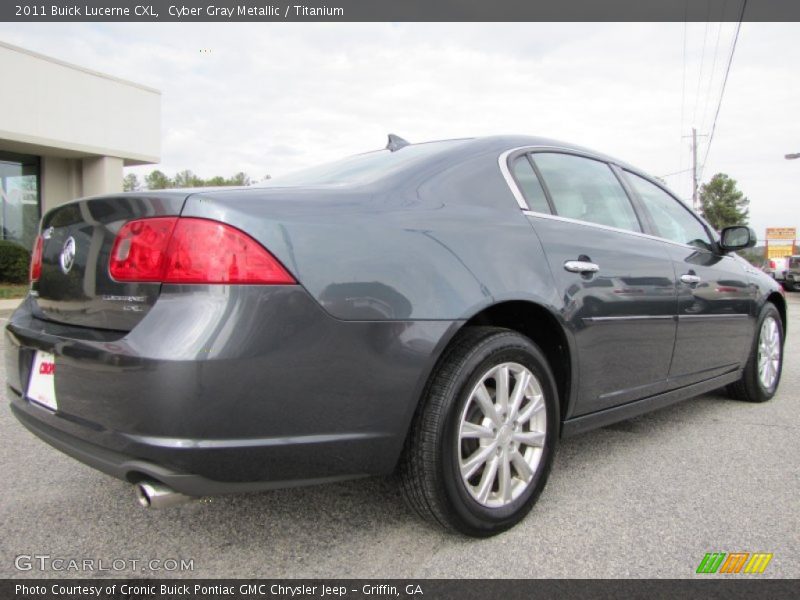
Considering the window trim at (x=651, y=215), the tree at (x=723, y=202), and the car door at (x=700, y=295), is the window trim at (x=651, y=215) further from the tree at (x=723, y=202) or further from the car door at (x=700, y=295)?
the tree at (x=723, y=202)

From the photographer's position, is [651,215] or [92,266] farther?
[651,215]

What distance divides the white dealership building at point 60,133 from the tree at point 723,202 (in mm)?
46186

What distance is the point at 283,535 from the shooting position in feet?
7.19

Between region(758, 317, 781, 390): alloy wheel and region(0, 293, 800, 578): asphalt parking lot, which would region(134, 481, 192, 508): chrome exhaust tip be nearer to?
region(0, 293, 800, 578): asphalt parking lot

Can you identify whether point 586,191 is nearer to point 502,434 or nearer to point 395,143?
point 395,143

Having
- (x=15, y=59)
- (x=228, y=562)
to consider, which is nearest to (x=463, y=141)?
(x=228, y=562)

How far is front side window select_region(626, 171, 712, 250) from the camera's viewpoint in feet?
10.9

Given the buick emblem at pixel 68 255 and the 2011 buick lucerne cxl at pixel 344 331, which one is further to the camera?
the buick emblem at pixel 68 255

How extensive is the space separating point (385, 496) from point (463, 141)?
1.50m

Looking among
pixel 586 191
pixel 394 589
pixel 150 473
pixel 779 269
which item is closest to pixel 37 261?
pixel 150 473

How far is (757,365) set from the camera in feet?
13.5

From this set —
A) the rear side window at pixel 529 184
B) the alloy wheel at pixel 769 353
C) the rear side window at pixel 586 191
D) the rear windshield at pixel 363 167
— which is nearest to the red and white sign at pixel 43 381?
the rear windshield at pixel 363 167

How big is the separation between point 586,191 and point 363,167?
1073 mm

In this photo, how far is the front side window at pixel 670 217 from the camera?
10.9 ft
